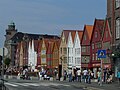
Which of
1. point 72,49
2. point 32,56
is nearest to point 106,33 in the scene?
point 72,49

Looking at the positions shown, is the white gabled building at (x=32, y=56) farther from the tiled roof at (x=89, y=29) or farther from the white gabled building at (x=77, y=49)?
the tiled roof at (x=89, y=29)

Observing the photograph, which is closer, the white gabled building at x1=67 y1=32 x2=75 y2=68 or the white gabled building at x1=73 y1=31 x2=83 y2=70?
the white gabled building at x1=73 y1=31 x2=83 y2=70

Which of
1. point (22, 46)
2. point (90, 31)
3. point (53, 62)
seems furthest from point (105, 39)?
A: point (22, 46)

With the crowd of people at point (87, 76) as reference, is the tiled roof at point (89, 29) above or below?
above

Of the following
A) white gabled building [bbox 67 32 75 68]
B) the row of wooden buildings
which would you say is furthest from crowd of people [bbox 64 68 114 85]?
white gabled building [bbox 67 32 75 68]

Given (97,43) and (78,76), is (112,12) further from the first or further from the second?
(97,43)

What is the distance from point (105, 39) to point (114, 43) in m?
20.8

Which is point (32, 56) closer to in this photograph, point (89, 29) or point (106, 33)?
point (89, 29)

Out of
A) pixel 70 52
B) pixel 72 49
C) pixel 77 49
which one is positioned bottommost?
pixel 70 52

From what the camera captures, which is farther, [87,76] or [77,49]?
[77,49]

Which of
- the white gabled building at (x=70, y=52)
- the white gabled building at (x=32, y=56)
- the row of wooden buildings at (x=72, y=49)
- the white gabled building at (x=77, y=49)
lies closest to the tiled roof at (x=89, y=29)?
the row of wooden buildings at (x=72, y=49)

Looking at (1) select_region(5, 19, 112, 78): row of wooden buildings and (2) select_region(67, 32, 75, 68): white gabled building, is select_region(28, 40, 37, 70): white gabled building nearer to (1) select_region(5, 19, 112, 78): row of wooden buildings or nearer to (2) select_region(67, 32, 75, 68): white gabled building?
(1) select_region(5, 19, 112, 78): row of wooden buildings

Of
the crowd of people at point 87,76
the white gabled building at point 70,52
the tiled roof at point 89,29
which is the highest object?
the tiled roof at point 89,29

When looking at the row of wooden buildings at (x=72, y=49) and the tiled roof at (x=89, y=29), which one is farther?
the tiled roof at (x=89, y=29)
